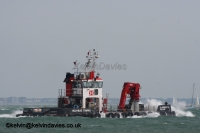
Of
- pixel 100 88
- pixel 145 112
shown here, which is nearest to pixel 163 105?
pixel 145 112

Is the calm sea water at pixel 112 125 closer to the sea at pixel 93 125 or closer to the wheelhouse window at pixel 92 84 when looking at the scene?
the sea at pixel 93 125

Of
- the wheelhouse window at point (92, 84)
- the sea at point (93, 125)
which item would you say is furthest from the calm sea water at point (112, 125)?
the wheelhouse window at point (92, 84)

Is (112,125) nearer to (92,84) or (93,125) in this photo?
(93,125)

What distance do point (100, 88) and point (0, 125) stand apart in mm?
15556

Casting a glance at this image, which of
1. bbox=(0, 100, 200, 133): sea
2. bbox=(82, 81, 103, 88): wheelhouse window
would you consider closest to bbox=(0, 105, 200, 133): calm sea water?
bbox=(0, 100, 200, 133): sea

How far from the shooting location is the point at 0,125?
2375 inches

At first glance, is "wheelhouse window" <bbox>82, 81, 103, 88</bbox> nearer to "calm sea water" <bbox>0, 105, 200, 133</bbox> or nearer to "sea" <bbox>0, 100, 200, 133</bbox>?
"sea" <bbox>0, 100, 200, 133</bbox>

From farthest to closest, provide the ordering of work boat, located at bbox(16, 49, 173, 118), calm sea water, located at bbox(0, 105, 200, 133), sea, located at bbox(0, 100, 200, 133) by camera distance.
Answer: work boat, located at bbox(16, 49, 173, 118)
sea, located at bbox(0, 100, 200, 133)
calm sea water, located at bbox(0, 105, 200, 133)

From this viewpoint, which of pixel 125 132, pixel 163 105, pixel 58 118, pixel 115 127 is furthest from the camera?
pixel 163 105

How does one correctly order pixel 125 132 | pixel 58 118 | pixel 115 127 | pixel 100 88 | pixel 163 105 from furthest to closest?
pixel 163 105
pixel 100 88
pixel 58 118
pixel 115 127
pixel 125 132

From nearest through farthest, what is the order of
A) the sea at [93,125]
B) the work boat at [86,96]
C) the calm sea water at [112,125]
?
the calm sea water at [112,125] < the sea at [93,125] < the work boat at [86,96]

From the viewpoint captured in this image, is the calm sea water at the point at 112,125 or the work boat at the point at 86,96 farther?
the work boat at the point at 86,96

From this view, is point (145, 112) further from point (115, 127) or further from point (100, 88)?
point (115, 127)

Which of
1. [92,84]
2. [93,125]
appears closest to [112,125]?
[93,125]
